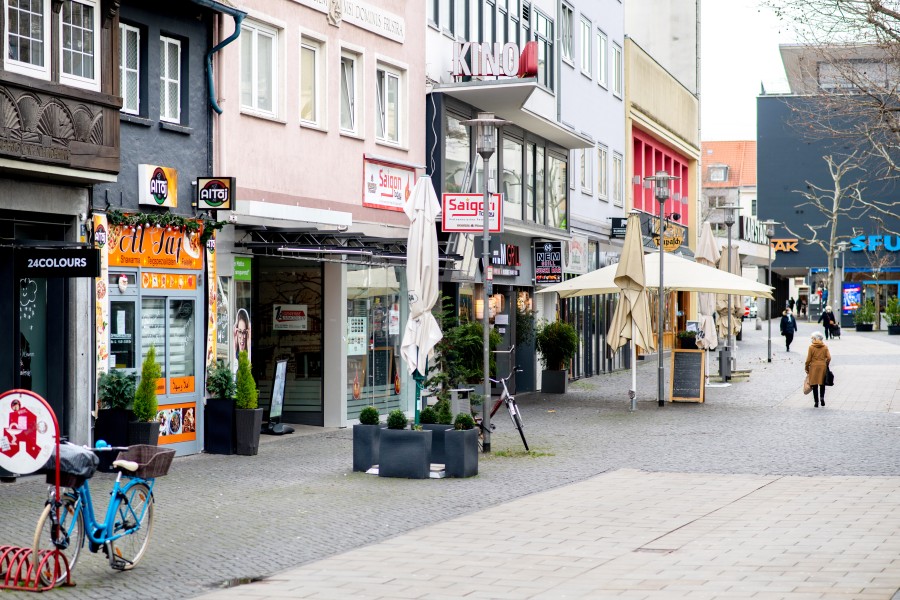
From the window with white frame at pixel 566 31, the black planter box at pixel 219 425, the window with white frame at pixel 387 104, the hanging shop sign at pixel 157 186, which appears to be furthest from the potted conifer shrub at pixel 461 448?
the window with white frame at pixel 566 31

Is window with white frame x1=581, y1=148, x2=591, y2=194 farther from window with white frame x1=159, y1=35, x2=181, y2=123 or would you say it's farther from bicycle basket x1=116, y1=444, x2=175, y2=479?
bicycle basket x1=116, y1=444, x2=175, y2=479

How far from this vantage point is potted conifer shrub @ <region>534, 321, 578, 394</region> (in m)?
29.1

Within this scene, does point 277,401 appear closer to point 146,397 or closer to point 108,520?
point 146,397

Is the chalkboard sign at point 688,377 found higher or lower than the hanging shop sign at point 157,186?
lower

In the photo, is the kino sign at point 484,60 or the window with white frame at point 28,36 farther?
the kino sign at point 484,60

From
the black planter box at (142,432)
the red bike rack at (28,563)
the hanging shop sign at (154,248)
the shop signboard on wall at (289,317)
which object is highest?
the hanging shop sign at (154,248)

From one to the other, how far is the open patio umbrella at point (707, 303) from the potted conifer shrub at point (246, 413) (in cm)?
1470

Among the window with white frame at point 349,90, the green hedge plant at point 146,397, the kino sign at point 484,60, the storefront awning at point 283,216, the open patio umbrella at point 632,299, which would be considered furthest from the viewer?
the kino sign at point 484,60

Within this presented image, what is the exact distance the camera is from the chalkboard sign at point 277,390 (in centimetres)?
1991

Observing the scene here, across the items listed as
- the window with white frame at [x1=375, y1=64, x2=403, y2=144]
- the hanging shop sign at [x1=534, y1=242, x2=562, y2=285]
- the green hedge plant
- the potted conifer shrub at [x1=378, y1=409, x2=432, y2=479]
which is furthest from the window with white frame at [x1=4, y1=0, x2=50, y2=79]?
the hanging shop sign at [x1=534, y1=242, x2=562, y2=285]

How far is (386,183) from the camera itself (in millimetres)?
22891

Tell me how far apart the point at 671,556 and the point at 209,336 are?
9.20 metres

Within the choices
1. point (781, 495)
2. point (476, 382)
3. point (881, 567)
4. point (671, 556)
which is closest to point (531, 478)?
point (781, 495)

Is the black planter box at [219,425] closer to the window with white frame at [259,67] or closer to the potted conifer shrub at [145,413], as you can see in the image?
the potted conifer shrub at [145,413]
